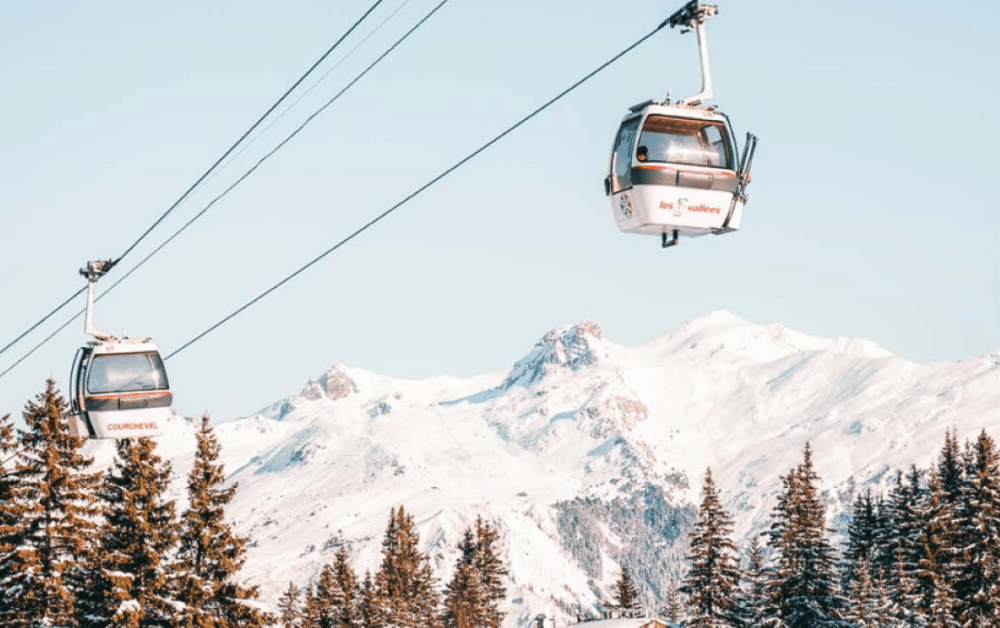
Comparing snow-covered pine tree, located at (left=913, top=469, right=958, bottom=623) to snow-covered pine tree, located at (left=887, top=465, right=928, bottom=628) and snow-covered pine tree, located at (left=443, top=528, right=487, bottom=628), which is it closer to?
snow-covered pine tree, located at (left=887, top=465, right=928, bottom=628)

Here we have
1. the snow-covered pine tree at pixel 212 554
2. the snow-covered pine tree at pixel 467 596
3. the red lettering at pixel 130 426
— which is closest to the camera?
the red lettering at pixel 130 426

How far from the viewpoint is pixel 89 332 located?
37781 mm

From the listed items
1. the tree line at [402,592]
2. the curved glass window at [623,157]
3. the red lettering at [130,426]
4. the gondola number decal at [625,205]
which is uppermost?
the tree line at [402,592]

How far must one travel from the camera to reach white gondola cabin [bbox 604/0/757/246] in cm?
2761

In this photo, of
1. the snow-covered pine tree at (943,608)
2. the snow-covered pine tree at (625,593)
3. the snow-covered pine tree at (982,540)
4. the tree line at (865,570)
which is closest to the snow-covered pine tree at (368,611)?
the tree line at (865,570)

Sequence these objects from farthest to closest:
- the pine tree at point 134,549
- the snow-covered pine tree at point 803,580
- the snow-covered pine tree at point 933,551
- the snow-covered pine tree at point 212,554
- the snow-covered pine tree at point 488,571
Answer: the snow-covered pine tree at point 488,571 → the snow-covered pine tree at point 933,551 → the snow-covered pine tree at point 803,580 → the snow-covered pine tree at point 212,554 → the pine tree at point 134,549

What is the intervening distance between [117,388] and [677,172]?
15.5m

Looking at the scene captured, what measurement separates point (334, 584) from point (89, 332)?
209 ft

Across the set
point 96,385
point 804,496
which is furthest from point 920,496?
point 96,385

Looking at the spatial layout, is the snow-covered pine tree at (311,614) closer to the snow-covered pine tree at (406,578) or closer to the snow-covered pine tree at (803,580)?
the snow-covered pine tree at (406,578)

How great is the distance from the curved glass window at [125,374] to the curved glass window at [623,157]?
14.0 metres

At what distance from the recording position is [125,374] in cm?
3791

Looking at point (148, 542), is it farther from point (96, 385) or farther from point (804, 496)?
point (804, 496)

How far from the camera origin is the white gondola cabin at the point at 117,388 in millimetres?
37688
